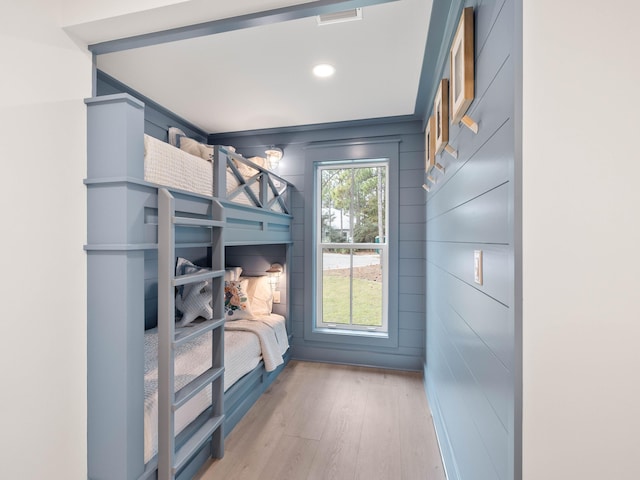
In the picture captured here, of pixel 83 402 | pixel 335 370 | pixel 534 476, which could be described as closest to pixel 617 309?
pixel 534 476

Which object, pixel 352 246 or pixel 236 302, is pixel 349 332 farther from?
pixel 236 302

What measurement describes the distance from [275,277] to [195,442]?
5.74ft

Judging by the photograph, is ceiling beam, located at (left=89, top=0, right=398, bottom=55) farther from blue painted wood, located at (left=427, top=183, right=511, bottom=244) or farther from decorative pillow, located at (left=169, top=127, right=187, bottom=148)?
decorative pillow, located at (left=169, top=127, right=187, bottom=148)

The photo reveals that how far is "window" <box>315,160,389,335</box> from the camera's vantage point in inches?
126

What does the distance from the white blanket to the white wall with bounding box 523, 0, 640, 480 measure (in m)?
2.07

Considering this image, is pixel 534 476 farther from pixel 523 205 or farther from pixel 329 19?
A: pixel 329 19

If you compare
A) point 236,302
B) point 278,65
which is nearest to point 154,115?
point 278,65

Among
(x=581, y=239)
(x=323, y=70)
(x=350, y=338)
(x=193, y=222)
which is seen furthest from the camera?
(x=350, y=338)

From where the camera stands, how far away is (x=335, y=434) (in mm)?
2008

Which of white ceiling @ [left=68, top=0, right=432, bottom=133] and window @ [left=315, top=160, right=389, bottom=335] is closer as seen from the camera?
white ceiling @ [left=68, top=0, right=432, bottom=133]

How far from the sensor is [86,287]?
1.35 m

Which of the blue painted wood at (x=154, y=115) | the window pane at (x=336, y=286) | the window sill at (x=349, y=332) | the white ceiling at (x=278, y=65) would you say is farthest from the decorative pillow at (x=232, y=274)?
the white ceiling at (x=278, y=65)

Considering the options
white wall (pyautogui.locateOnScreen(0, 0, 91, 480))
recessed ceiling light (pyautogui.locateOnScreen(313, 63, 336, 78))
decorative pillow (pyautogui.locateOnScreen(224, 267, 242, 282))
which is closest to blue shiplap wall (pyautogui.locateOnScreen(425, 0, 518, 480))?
recessed ceiling light (pyautogui.locateOnScreen(313, 63, 336, 78))

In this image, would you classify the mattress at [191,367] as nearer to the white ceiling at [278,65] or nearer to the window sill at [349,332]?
the window sill at [349,332]
